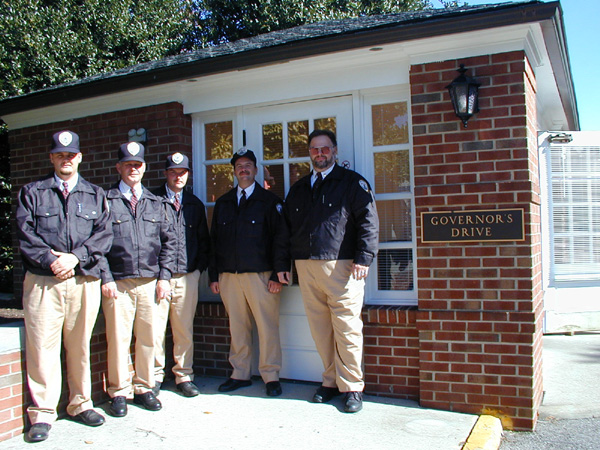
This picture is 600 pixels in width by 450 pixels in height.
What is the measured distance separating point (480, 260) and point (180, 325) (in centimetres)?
249

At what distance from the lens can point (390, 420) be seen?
3879 mm

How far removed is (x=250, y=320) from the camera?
4691mm

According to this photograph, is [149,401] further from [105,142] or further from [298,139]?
[105,142]

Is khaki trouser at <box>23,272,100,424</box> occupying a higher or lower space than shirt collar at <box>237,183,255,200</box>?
lower

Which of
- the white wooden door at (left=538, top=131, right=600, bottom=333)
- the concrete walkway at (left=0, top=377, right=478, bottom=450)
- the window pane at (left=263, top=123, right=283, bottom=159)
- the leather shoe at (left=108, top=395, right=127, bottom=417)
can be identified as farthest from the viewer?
the white wooden door at (left=538, top=131, right=600, bottom=333)

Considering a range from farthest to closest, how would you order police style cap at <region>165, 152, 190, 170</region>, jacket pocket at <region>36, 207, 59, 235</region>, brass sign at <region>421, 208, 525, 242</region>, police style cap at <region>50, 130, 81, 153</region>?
police style cap at <region>165, 152, 190, 170</region>, brass sign at <region>421, 208, 525, 242</region>, police style cap at <region>50, 130, 81, 153</region>, jacket pocket at <region>36, 207, 59, 235</region>

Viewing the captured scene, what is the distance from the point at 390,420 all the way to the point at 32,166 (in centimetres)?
473

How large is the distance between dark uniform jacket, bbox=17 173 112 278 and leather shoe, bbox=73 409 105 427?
0.98m

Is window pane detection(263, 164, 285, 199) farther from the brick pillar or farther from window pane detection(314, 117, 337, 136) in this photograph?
the brick pillar

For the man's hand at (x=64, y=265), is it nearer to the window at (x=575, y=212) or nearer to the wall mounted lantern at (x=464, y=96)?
the wall mounted lantern at (x=464, y=96)

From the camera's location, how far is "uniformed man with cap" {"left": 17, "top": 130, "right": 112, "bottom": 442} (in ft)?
11.8

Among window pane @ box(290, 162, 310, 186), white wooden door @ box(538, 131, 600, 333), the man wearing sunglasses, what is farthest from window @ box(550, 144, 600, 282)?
the man wearing sunglasses

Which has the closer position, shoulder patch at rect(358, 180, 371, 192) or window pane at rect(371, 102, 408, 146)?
shoulder patch at rect(358, 180, 371, 192)

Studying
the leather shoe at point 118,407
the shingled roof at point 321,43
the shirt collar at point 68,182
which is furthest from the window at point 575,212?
the shirt collar at point 68,182
